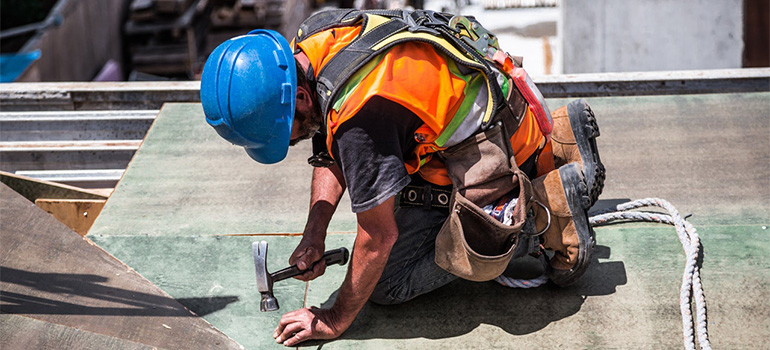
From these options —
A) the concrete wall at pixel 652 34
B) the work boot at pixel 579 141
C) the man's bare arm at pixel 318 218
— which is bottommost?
the concrete wall at pixel 652 34

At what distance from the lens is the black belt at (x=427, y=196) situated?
3.02 meters

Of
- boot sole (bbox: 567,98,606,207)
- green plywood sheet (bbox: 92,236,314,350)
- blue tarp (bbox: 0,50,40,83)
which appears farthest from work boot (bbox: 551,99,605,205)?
blue tarp (bbox: 0,50,40,83)

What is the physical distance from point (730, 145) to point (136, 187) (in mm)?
3095

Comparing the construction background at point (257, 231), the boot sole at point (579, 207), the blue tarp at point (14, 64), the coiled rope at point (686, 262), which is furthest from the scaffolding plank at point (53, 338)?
the blue tarp at point (14, 64)

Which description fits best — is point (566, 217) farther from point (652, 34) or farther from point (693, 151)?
point (652, 34)

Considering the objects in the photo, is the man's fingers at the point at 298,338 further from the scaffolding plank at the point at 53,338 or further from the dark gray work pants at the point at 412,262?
the scaffolding plank at the point at 53,338

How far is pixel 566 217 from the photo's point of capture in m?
2.96

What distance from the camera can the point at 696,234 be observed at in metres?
3.16

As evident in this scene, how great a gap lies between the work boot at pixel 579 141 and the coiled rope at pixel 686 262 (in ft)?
1.08

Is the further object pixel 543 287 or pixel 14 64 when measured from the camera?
pixel 14 64

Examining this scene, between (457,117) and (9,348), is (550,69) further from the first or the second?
(9,348)

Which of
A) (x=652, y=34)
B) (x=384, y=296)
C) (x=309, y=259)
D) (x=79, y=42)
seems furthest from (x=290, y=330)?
(x=79, y=42)

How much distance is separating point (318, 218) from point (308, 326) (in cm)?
44

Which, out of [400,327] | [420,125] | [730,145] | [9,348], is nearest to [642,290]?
[400,327]
